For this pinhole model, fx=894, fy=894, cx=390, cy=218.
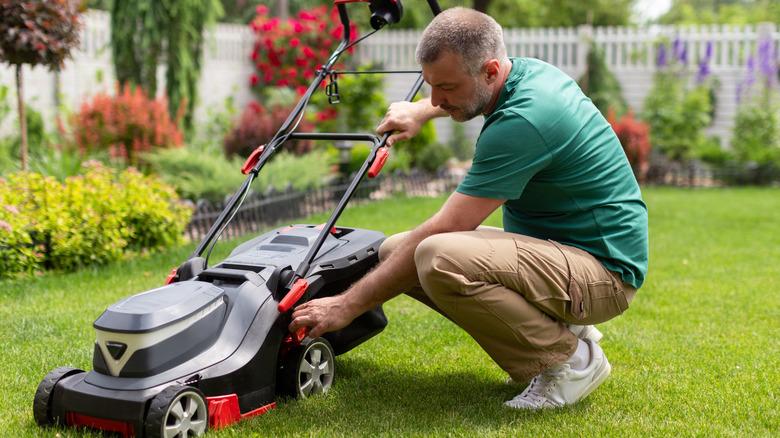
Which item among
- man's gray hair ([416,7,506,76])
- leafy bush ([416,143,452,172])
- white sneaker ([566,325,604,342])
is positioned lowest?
leafy bush ([416,143,452,172])

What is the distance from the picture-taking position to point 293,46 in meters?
13.4

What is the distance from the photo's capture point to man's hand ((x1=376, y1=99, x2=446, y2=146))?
11.5ft

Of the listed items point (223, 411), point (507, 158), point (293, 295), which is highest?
point (507, 158)

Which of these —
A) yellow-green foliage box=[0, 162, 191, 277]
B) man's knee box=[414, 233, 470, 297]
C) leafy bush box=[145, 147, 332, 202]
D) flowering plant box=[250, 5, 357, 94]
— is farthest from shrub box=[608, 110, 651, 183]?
man's knee box=[414, 233, 470, 297]

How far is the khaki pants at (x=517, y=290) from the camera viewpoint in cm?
295

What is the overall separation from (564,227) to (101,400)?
164 centimetres

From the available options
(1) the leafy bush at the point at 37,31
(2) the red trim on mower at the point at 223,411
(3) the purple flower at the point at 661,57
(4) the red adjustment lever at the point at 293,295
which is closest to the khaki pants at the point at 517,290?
(4) the red adjustment lever at the point at 293,295

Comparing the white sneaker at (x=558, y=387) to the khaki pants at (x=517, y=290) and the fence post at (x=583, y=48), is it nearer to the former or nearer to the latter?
the khaki pants at (x=517, y=290)

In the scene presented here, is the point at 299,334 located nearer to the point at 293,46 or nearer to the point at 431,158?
the point at 431,158

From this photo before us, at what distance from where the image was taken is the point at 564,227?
10.4 feet

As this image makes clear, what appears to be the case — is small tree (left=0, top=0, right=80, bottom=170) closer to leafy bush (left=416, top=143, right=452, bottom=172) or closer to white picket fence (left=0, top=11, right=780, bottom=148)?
leafy bush (left=416, top=143, right=452, bottom=172)

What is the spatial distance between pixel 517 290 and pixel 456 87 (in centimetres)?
71

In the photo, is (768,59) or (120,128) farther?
(768,59)

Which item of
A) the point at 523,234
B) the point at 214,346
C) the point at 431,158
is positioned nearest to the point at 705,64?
the point at 431,158
